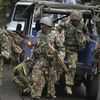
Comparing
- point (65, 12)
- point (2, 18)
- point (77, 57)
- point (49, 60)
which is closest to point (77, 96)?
point (77, 57)

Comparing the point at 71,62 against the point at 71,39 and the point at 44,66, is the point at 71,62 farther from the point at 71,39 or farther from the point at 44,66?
the point at 44,66

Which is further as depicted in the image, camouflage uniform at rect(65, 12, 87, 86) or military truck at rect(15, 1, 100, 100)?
military truck at rect(15, 1, 100, 100)

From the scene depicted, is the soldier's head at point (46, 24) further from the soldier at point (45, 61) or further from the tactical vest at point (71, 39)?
the tactical vest at point (71, 39)

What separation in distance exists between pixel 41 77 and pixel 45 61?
0.99ft

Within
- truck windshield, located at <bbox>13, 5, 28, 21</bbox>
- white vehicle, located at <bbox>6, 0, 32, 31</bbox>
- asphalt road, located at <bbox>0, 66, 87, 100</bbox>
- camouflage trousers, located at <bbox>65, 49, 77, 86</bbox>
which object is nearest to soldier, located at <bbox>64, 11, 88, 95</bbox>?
camouflage trousers, located at <bbox>65, 49, 77, 86</bbox>

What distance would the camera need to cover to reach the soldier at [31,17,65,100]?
27.2ft

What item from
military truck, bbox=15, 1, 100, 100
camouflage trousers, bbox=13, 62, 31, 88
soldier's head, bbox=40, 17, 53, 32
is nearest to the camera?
soldier's head, bbox=40, 17, 53, 32

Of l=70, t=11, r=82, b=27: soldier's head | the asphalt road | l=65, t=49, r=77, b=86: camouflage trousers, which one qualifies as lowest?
the asphalt road

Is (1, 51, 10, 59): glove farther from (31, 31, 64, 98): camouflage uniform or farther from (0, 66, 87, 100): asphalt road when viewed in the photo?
(0, 66, 87, 100): asphalt road

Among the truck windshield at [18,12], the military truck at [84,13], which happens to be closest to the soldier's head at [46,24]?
the military truck at [84,13]

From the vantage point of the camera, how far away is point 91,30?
11.2 metres

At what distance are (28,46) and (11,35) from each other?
49 cm

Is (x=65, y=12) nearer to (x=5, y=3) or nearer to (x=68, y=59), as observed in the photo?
(x=68, y=59)

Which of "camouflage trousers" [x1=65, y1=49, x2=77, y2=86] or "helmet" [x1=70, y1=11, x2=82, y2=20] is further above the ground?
"helmet" [x1=70, y1=11, x2=82, y2=20]
